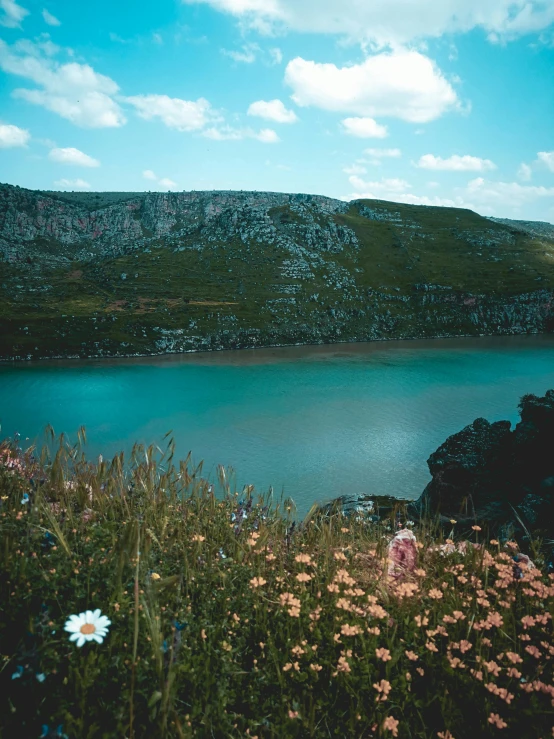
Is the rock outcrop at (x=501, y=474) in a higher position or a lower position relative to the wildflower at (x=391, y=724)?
lower

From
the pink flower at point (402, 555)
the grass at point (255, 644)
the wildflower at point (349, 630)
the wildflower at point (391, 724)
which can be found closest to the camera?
the grass at point (255, 644)

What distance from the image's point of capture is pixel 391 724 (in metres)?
3.27

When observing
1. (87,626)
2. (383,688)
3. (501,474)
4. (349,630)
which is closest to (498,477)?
(501,474)

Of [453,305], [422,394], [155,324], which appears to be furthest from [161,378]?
[453,305]

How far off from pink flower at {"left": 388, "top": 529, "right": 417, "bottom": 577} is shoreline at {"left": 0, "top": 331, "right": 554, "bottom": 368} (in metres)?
82.9

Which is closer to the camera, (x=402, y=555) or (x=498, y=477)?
(x=402, y=555)

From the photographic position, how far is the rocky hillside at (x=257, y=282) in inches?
4242

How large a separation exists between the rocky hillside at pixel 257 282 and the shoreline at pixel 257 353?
1921mm

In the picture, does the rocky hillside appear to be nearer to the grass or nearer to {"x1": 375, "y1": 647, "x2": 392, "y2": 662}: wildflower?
the grass

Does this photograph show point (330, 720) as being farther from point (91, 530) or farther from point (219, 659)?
point (91, 530)

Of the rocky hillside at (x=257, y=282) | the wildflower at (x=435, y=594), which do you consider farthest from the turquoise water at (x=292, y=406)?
the wildflower at (x=435, y=594)

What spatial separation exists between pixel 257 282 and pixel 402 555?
5515 inches

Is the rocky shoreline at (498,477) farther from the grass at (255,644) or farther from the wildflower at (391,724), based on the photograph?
the wildflower at (391,724)

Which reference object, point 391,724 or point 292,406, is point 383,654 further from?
point 292,406
